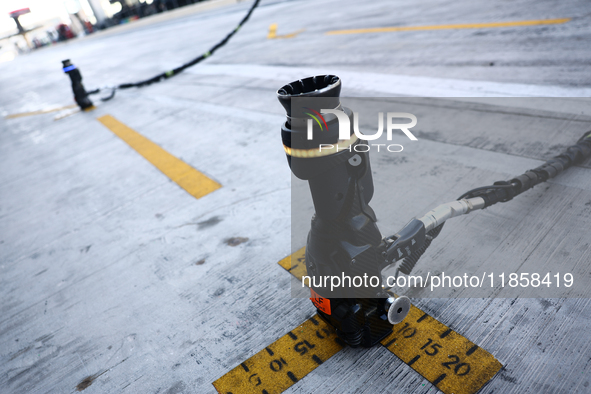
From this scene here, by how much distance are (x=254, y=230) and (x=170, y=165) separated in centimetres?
186

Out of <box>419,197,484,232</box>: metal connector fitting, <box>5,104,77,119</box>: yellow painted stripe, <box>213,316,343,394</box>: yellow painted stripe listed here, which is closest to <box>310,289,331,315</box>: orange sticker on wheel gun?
<box>213,316,343,394</box>: yellow painted stripe

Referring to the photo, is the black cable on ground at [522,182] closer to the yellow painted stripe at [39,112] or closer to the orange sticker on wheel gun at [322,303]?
the orange sticker on wheel gun at [322,303]

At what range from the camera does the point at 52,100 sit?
978cm

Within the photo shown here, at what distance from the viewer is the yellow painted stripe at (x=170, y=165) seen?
3.62 meters

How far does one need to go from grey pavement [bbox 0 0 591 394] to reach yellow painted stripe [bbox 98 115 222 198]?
11cm

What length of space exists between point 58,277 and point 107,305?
2.12 feet

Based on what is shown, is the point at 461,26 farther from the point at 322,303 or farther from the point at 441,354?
the point at 322,303

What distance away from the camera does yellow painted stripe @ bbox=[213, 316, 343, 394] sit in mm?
1781

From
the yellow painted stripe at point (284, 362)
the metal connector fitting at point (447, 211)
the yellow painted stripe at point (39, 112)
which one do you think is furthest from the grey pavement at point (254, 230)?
the yellow painted stripe at point (39, 112)

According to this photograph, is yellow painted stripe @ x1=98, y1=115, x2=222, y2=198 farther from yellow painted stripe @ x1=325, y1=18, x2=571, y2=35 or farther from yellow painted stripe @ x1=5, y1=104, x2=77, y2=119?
yellow painted stripe @ x1=325, y1=18, x2=571, y2=35

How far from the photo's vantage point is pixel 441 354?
1742mm

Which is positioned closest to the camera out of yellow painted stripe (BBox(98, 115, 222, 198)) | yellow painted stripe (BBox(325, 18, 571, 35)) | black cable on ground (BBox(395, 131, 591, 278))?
black cable on ground (BBox(395, 131, 591, 278))

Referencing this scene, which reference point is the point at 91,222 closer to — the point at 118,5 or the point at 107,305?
the point at 107,305

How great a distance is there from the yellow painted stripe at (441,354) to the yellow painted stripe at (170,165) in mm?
2184
